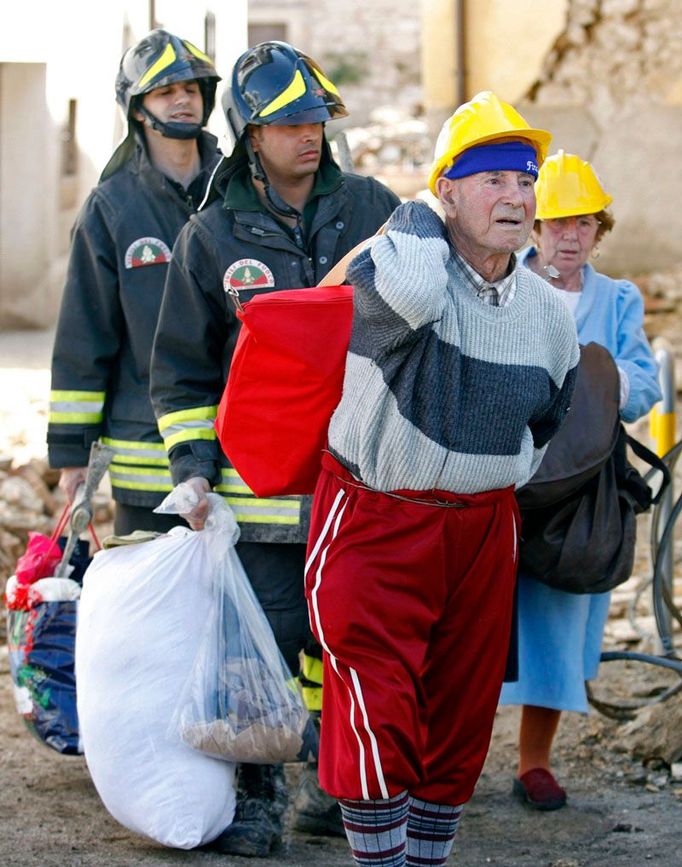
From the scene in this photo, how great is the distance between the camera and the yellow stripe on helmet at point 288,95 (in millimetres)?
3961

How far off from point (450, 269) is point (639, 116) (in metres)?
7.90

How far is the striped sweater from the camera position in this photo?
307 centimetres

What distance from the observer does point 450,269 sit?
3.22m

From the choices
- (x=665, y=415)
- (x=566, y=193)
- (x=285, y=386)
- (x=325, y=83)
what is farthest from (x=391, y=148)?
(x=285, y=386)

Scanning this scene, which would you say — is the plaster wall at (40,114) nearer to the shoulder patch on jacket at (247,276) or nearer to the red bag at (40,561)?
the red bag at (40,561)

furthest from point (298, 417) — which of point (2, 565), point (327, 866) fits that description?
point (2, 565)

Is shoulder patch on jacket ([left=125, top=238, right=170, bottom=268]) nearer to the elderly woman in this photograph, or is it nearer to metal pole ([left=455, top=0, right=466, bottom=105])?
the elderly woman

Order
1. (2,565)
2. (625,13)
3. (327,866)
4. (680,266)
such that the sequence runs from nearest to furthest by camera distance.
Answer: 1. (327,866)
2. (2,565)
3. (625,13)
4. (680,266)

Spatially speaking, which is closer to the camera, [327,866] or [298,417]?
[298,417]

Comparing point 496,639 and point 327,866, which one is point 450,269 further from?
point 327,866

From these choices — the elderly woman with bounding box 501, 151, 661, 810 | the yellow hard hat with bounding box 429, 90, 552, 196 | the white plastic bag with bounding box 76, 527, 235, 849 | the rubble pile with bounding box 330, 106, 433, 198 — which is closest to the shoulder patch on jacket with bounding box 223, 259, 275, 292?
the white plastic bag with bounding box 76, 527, 235, 849

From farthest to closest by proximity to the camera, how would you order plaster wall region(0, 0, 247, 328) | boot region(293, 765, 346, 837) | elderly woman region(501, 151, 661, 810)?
1. plaster wall region(0, 0, 247, 328)
2. elderly woman region(501, 151, 661, 810)
3. boot region(293, 765, 346, 837)

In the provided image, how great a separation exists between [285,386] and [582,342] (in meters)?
1.38

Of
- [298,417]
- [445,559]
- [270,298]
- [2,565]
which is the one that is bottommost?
[2,565]
